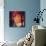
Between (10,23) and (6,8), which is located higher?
(6,8)

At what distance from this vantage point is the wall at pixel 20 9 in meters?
6.18

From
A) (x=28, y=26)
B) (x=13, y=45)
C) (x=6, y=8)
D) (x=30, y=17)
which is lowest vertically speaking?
(x=13, y=45)

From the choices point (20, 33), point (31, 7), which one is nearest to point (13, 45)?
point (20, 33)

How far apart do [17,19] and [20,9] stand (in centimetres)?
46

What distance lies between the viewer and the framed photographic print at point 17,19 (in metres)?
6.23

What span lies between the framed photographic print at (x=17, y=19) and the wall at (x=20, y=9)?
0.43 feet

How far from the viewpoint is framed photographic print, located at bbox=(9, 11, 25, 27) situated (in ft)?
20.4

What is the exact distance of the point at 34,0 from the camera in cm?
621

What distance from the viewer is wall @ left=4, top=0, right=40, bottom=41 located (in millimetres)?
6180

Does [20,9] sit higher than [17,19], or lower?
higher

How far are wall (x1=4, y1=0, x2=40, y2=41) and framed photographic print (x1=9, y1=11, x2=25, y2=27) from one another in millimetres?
133

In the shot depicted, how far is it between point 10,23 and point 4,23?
0.26 metres

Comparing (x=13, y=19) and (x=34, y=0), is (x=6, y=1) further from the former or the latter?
(x=34, y=0)

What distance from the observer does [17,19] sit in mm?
6262
